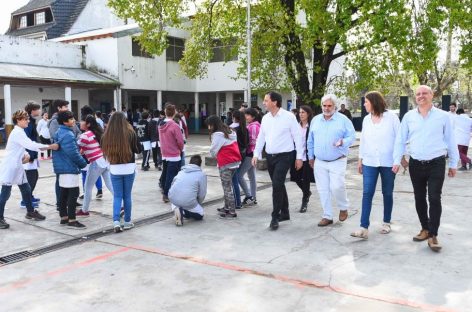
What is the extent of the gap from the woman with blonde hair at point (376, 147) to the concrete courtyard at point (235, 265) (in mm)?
505

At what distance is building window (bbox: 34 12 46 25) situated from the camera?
34844 millimetres

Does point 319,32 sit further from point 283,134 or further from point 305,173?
point 283,134

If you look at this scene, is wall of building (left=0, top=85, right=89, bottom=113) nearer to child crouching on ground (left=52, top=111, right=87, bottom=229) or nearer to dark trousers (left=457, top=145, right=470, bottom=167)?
child crouching on ground (left=52, top=111, right=87, bottom=229)

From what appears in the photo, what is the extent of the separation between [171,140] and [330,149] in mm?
2706

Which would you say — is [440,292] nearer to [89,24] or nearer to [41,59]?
[41,59]

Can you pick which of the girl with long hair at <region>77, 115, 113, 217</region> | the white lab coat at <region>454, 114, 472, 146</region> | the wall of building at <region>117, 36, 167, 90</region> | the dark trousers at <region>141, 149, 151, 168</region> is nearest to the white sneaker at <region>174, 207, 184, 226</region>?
the girl with long hair at <region>77, 115, 113, 217</region>

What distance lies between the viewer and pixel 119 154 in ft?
19.3

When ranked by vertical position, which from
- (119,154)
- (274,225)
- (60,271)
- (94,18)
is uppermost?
(94,18)

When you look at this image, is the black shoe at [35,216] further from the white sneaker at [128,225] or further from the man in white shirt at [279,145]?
the man in white shirt at [279,145]

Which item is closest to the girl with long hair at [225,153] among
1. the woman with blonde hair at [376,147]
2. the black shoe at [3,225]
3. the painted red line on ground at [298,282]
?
the painted red line on ground at [298,282]

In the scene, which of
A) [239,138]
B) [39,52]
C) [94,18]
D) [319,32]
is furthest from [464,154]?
[94,18]

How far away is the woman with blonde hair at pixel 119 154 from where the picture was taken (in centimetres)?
589

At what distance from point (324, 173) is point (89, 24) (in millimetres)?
33497

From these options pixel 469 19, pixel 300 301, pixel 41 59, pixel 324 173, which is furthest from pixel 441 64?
pixel 300 301
